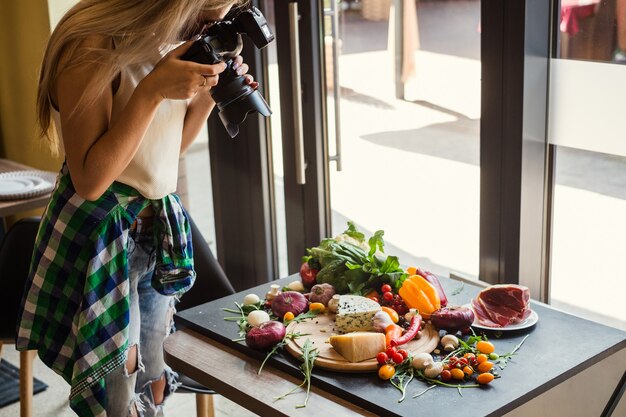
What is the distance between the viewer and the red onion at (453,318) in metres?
1.77

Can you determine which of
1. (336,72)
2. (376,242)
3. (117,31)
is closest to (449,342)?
(376,242)

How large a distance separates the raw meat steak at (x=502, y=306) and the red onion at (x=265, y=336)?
0.41 m

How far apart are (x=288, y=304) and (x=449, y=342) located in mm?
371

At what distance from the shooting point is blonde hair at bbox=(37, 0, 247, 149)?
1686 mm

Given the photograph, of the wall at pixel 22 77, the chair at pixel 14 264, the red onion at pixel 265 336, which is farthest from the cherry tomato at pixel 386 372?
the wall at pixel 22 77

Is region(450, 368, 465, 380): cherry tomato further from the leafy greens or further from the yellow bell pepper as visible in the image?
the leafy greens

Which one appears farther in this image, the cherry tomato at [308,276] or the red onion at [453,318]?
the cherry tomato at [308,276]

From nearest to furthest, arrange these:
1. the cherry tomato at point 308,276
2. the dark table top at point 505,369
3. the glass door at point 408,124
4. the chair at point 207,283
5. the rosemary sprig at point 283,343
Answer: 1. the dark table top at point 505,369
2. the rosemary sprig at point 283,343
3. the cherry tomato at point 308,276
4. the glass door at point 408,124
5. the chair at point 207,283

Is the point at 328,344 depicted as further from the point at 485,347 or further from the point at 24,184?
the point at 24,184

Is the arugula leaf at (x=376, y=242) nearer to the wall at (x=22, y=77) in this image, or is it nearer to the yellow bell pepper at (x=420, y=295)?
the yellow bell pepper at (x=420, y=295)

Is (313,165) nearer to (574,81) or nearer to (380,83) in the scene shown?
(380,83)

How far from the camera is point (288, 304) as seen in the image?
6.26 ft

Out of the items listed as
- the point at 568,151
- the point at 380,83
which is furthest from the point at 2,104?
the point at 568,151

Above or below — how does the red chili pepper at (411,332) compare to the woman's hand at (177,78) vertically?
below
